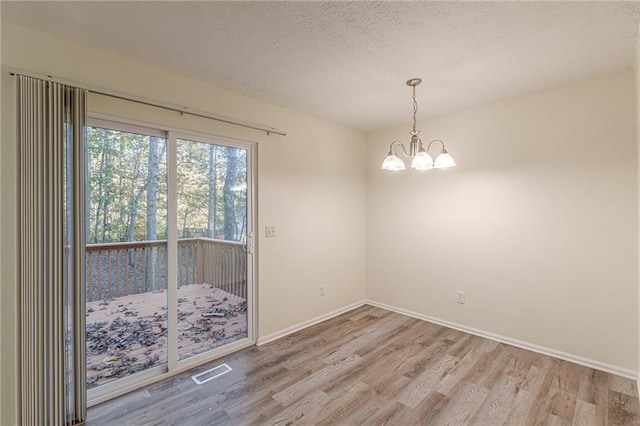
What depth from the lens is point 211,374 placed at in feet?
8.22

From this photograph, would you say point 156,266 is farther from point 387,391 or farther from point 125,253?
point 387,391

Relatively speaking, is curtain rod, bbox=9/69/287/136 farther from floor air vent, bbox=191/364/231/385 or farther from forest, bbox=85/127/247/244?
floor air vent, bbox=191/364/231/385

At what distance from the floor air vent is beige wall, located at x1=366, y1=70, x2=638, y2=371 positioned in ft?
7.75

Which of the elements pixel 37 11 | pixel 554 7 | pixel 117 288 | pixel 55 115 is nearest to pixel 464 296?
pixel 554 7

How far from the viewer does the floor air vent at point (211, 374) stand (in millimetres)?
2418

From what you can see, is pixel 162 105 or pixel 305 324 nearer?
pixel 162 105

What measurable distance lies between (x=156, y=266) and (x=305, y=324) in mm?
1812

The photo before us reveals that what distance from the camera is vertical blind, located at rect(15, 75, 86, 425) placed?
1.78 meters

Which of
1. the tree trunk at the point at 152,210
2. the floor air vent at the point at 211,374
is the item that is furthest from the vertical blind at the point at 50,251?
the floor air vent at the point at 211,374

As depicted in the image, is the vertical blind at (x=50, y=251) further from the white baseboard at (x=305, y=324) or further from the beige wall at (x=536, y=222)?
the beige wall at (x=536, y=222)

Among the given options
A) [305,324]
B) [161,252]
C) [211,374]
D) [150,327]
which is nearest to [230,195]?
[161,252]

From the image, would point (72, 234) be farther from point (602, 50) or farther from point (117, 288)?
point (602, 50)

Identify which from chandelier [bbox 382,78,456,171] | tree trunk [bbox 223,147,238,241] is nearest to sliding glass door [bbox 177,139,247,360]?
tree trunk [bbox 223,147,238,241]

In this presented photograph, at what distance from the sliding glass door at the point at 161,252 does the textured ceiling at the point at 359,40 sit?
25.9 inches
